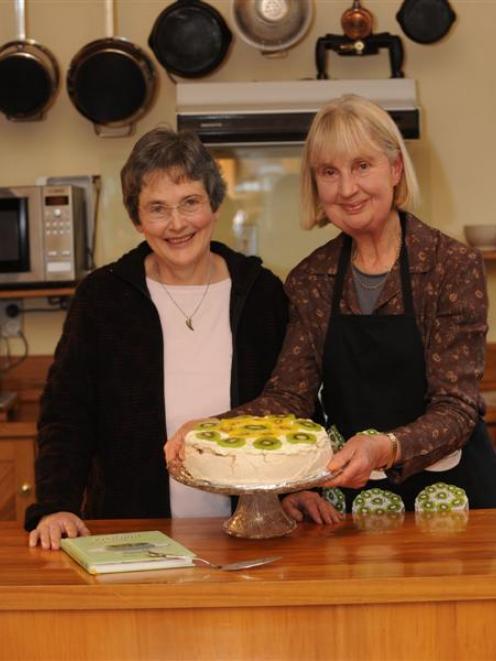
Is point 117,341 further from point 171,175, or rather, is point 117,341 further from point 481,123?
point 481,123

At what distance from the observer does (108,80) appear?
4207 mm

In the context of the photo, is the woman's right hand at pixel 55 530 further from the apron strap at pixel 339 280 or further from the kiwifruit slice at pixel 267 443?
the apron strap at pixel 339 280

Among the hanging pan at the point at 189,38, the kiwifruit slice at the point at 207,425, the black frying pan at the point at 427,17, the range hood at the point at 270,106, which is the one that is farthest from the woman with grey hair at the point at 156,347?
the black frying pan at the point at 427,17

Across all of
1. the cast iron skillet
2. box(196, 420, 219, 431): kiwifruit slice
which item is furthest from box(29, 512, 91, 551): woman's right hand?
the cast iron skillet

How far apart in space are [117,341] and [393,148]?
681 millimetres

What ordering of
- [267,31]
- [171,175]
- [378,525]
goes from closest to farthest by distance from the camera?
[378,525] < [171,175] < [267,31]

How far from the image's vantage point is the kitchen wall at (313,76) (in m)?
4.34

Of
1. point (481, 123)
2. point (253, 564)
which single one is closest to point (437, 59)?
point (481, 123)

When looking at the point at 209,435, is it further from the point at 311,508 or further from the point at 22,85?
the point at 22,85

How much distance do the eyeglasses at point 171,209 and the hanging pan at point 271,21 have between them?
80.1 inches

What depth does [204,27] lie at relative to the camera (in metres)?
4.21

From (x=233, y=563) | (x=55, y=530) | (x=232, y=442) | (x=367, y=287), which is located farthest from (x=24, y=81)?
(x=233, y=563)

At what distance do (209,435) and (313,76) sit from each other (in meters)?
2.64

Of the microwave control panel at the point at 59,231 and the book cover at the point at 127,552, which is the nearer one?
the book cover at the point at 127,552
